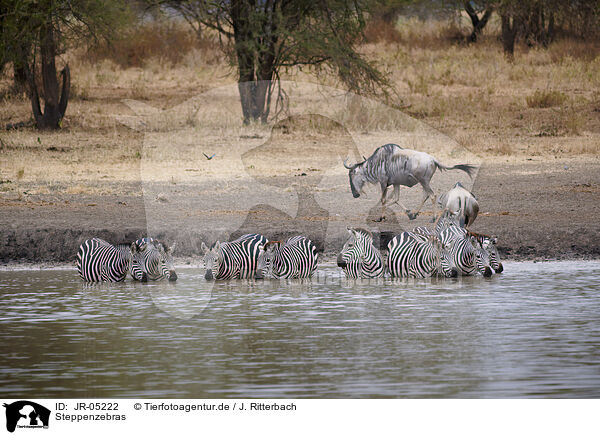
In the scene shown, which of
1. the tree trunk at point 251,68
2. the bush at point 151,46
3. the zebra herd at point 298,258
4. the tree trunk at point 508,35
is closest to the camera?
the zebra herd at point 298,258

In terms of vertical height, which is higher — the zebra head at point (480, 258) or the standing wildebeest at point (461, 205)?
the standing wildebeest at point (461, 205)

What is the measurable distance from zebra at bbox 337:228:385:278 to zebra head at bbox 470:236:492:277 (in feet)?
2.96

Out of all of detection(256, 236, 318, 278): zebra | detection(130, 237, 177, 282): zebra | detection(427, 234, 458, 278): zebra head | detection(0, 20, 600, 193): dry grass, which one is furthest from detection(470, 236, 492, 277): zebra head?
detection(0, 20, 600, 193): dry grass

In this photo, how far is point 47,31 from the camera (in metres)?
22.2

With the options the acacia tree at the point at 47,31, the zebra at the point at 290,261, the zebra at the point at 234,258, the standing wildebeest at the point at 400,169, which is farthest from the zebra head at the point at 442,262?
the acacia tree at the point at 47,31

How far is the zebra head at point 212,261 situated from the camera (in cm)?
1040

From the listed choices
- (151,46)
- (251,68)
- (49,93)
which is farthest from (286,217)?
(151,46)

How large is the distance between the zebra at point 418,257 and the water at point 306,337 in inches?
11.0

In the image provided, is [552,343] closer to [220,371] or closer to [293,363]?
[293,363]

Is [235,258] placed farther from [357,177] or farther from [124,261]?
[357,177]

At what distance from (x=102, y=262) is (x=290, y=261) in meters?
1.78

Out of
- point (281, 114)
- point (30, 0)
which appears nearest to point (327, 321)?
point (30, 0)

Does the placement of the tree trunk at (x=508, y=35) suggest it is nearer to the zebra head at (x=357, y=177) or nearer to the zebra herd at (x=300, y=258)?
the zebra head at (x=357, y=177)

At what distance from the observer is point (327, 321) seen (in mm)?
8477
